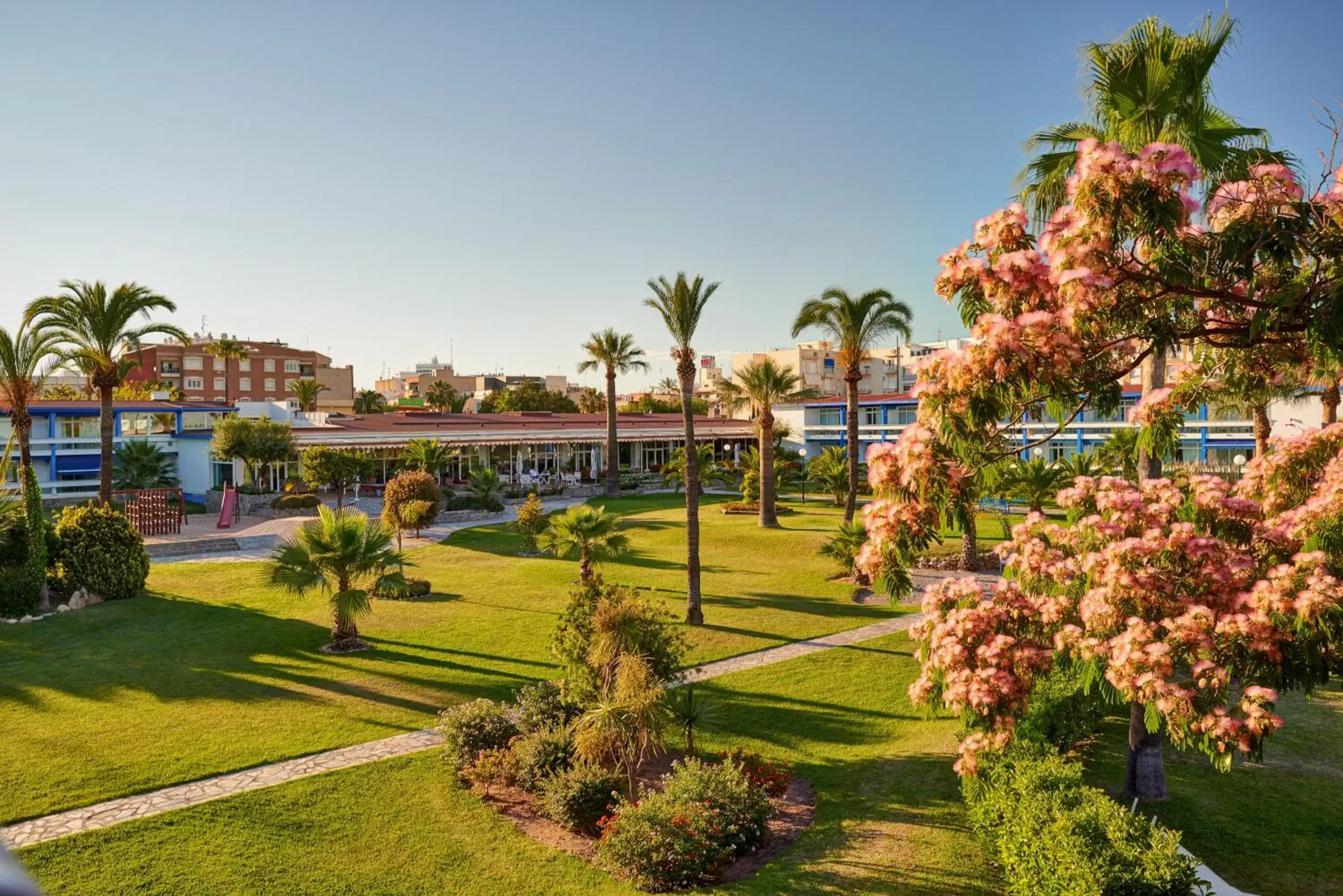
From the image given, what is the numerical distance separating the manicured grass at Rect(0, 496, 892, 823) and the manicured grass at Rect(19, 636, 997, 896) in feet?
5.10

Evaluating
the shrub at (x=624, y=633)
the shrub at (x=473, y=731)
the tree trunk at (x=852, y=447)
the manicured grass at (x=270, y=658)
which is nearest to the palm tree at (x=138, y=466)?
the manicured grass at (x=270, y=658)

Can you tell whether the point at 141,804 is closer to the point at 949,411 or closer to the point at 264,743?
the point at 264,743

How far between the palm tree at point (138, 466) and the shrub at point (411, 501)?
15.9m

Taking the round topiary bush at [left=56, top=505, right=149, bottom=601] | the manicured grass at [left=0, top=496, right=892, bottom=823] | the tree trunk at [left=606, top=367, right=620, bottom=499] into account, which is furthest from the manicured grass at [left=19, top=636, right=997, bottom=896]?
the tree trunk at [left=606, top=367, right=620, bottom=499]

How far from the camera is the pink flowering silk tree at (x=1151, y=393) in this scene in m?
6.55

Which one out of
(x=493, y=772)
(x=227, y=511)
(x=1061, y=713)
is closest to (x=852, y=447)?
(x=1061, y=713)

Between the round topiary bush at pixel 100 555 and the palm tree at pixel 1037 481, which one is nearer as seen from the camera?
the round topiary bush at pixel 100 555

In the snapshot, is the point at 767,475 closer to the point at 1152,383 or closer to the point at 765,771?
the point at 1152,383

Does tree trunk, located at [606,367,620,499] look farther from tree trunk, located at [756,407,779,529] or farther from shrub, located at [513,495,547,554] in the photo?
shrub, located at [513,495,547,554]

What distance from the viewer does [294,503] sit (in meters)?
36.3

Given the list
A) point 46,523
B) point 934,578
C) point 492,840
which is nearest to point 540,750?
point 492,840

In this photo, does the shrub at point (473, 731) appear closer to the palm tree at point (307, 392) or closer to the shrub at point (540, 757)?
the shrub at point (540, 757)

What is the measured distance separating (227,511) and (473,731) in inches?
1000

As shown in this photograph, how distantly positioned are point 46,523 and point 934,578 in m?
23.0
